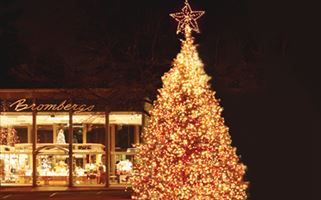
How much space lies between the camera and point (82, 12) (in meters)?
23.1

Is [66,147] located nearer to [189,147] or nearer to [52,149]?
[52,149]

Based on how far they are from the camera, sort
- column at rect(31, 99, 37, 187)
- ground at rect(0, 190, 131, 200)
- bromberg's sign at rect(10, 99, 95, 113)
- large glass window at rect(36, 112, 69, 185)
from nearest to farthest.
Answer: ground at rect(0, 190, 131, 200), bromberg's sign at rect(10, 99, 95, 113), column at rect(31, 99, 37, 187), large glass window at rect(36, 112, 69, 185)

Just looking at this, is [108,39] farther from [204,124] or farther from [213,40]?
[204,124]

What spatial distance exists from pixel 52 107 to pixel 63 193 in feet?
11.3

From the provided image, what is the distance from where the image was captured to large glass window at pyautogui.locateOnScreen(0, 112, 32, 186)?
28219mm

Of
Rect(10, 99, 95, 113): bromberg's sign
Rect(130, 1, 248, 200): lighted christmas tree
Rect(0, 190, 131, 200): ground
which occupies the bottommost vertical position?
Rect(0, 190, 131, 200): ground

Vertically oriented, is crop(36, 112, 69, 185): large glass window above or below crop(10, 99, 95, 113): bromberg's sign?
below

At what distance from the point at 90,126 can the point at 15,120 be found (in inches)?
115

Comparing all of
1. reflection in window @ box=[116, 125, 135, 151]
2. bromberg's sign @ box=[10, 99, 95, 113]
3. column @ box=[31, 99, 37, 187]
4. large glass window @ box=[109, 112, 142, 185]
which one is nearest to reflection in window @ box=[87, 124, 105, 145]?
large glass window @ box=[109, 112, 142, 185]

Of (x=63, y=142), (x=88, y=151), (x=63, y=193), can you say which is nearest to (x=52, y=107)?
(x=63, y=142)

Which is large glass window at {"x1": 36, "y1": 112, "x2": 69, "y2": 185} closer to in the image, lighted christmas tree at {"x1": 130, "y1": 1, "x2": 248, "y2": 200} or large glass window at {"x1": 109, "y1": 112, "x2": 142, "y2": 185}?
large glass window at {"x1": 109, "y1": 112, "x2": 142, "y2": 185}

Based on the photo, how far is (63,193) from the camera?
87.3 feet

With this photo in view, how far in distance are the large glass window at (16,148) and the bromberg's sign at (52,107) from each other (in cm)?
33

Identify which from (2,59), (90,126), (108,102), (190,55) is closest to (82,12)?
(108,102)
